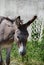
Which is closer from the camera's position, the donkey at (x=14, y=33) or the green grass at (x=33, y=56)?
the donkey at (x=14, y=33)

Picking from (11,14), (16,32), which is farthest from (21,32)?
(11,14)

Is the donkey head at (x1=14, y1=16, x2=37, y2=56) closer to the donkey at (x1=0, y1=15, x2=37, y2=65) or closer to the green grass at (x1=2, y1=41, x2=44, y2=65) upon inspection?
the donkey at (x1=0, y1=15, x2=37, y2=65)

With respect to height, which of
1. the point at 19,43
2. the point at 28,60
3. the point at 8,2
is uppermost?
the point at 8,2

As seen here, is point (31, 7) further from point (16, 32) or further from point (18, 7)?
point (16, 32)

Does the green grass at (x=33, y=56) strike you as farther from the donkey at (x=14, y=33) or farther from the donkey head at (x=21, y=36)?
the donkey head at (x=21, y=36)

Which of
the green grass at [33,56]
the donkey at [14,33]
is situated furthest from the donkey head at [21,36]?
the green grass at [33,56]

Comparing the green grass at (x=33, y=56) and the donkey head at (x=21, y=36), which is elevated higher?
the donkey head at (x=21, y=36)

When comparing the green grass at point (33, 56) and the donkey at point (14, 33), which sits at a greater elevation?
the donkey at point (14, 33)

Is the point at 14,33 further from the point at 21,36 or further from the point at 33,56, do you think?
the point at 33,56

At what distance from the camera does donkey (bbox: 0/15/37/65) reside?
7285 millimetres

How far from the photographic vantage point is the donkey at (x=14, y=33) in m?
7.29

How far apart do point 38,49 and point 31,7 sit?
2393 mm

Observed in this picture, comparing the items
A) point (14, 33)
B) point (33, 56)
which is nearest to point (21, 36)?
point (14, 33)

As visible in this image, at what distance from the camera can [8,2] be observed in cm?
1165
